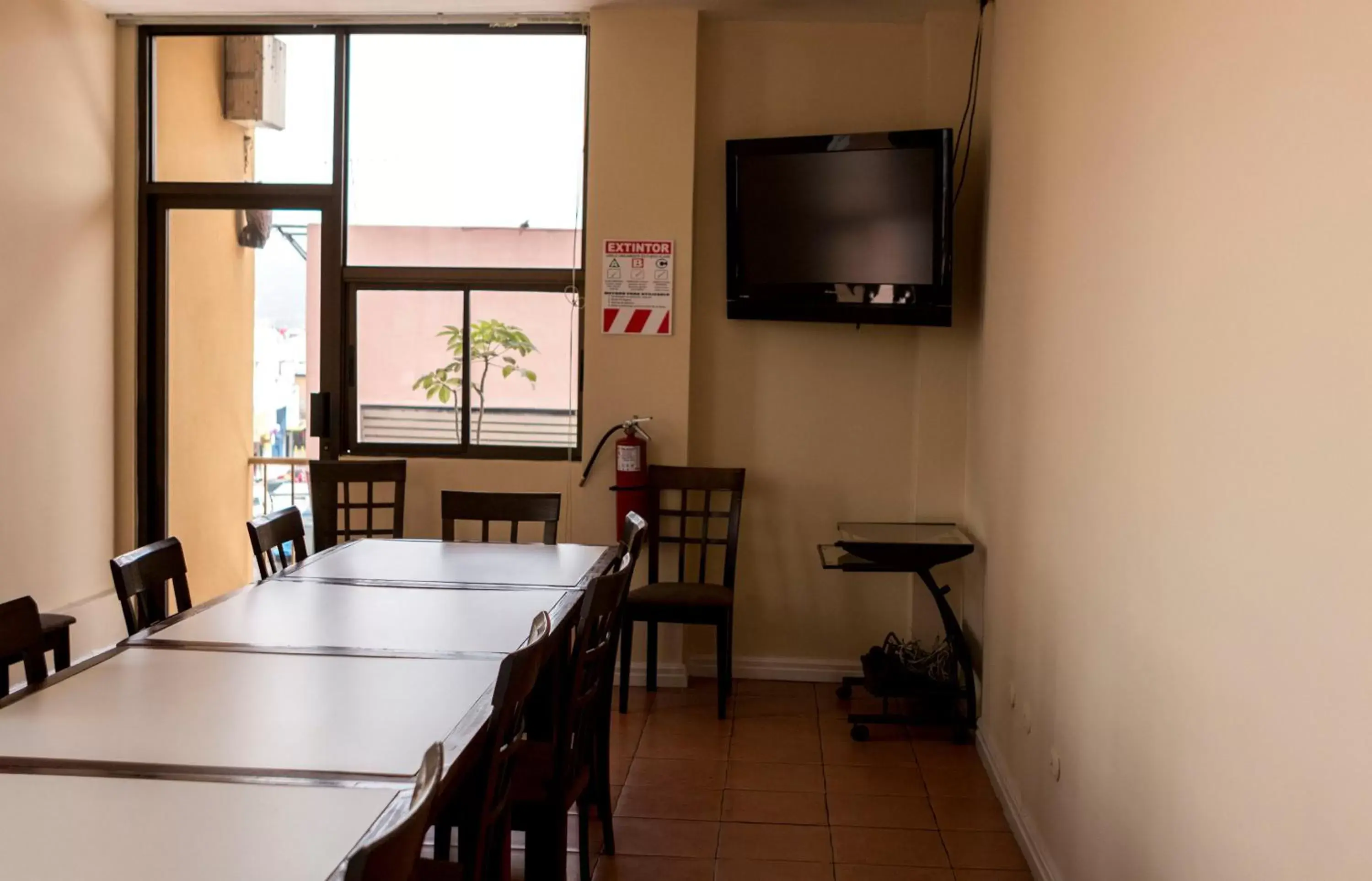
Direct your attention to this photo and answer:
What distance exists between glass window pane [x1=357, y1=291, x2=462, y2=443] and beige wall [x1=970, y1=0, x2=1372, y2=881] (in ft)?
8.78

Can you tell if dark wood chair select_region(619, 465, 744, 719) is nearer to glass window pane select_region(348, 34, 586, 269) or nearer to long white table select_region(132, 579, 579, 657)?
glass window pane select_region(348, 34, 586, 269)

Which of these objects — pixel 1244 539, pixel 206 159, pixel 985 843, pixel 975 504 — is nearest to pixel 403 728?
pixel 1244 539

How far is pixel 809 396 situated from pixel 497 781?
11.0ft

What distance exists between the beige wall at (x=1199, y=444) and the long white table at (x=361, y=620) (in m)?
1.37

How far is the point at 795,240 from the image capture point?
16.1 ft

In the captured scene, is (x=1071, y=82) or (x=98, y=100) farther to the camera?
(x=98, y=100)

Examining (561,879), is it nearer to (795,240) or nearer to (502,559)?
(502,559)

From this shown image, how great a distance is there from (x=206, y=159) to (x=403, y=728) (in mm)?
4166

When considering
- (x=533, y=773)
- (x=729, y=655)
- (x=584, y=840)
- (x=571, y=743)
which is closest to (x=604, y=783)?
(x=584, y=840)

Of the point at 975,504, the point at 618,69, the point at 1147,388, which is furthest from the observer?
the point at 618,69

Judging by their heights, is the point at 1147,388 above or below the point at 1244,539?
above

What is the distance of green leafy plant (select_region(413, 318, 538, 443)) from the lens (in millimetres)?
5359

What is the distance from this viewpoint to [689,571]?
534 cm

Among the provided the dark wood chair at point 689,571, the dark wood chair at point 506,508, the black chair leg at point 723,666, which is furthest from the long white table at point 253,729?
the black chair leg at point 723,666
